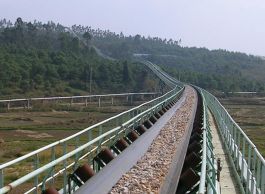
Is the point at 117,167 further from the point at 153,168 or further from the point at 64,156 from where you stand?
the point at 64,156

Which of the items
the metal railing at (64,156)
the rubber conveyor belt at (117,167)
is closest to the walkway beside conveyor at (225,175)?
the rubber conveyor belt at (117,167)

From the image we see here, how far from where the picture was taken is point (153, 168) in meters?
13.0

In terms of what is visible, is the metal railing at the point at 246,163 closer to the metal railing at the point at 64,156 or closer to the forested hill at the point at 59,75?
the metal railing at the point at 64,156

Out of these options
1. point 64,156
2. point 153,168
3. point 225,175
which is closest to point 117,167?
point 153,168

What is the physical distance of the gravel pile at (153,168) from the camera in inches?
429

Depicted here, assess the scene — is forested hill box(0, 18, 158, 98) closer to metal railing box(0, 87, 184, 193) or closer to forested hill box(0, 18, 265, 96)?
forested hill box(0, 18, 265, 96)

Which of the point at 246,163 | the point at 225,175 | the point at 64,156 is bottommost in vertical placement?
the point at 225,175

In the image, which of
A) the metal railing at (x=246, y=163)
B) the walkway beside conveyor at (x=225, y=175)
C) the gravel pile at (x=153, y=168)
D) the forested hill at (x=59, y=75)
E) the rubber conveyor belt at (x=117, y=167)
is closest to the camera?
the metal railing at (x=246, y=163)

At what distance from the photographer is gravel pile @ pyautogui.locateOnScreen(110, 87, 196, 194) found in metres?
10.9

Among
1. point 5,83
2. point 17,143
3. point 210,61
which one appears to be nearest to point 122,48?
point 210,61

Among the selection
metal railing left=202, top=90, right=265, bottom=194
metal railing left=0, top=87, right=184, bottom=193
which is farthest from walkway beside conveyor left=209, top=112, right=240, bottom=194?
metal railing left=0, top=87, right=184, bottom=193

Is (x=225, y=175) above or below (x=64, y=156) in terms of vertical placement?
below

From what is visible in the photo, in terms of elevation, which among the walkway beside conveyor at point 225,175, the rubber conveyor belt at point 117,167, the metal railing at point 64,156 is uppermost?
the metal railing at point 64,156

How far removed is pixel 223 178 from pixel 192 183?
361 cm
